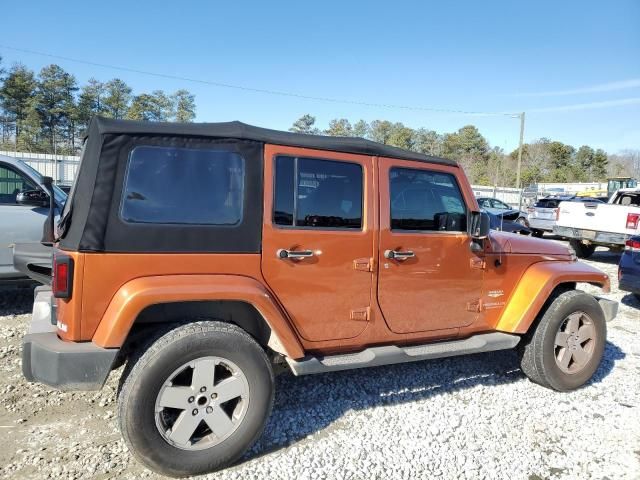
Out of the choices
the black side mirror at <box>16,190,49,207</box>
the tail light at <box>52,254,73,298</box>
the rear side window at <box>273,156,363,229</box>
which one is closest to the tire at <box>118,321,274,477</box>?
the tail light at <box>52,254,73,298</box>

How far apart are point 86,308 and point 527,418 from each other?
10.6 feet

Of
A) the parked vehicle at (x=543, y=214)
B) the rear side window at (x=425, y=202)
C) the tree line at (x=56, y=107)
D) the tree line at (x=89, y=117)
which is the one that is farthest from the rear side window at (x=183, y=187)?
the tree line at (x=56, y=107)

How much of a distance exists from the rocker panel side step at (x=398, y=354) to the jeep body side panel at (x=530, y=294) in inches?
4.8

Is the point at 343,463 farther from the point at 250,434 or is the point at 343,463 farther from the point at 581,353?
the point at 581,353

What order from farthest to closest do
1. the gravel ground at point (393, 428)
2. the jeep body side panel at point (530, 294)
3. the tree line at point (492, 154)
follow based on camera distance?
the tree line at point (492, 154), the jeep body side panel at point (530, 294), the gravel ground at point (393, 428)

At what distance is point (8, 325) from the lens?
5191 millimetres

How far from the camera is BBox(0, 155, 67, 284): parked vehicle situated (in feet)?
18.5

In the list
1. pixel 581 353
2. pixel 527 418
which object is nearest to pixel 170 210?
pixel 527 418

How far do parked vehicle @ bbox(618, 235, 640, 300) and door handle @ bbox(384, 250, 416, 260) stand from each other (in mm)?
5011

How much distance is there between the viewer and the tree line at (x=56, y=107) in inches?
1518

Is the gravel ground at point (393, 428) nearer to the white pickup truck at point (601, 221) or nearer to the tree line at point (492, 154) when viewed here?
the white pickup truck at point (601, 221)

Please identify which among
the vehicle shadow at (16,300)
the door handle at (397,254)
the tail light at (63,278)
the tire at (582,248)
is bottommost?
Result: the vehicle shadow at (16,300)

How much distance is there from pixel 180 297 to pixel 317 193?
1.14m

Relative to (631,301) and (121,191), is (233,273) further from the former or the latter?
(631,301)
